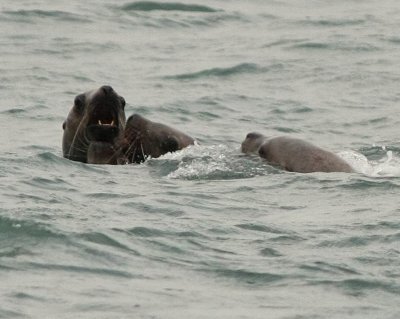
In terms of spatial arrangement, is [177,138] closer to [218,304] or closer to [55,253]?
[55,253]

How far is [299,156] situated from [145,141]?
158 centimetres

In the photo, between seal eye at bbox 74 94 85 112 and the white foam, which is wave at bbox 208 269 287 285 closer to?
the white foam

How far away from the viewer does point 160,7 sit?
1019 inches

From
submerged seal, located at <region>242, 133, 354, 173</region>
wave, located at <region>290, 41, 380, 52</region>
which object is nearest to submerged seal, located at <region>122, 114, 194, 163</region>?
submerged seal, located at <region>242, 133, 354, 173</region>

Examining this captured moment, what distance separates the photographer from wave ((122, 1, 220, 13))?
25672mm

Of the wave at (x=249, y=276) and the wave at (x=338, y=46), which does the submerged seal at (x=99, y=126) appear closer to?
the wave at (x=249, y=276)

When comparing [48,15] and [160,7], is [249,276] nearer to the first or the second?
[48,15]

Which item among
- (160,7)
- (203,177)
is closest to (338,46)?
(160,7)

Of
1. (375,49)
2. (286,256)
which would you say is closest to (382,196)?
(286,256)

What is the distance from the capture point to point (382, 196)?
12070 mm

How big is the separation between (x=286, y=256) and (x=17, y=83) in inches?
413

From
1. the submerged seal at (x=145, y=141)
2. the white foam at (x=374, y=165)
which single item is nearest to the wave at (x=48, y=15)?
the white foam at (x=374, y=165)

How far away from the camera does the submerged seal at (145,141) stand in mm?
13789

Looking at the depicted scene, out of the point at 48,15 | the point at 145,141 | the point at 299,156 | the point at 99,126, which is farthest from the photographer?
the point at 48,15
